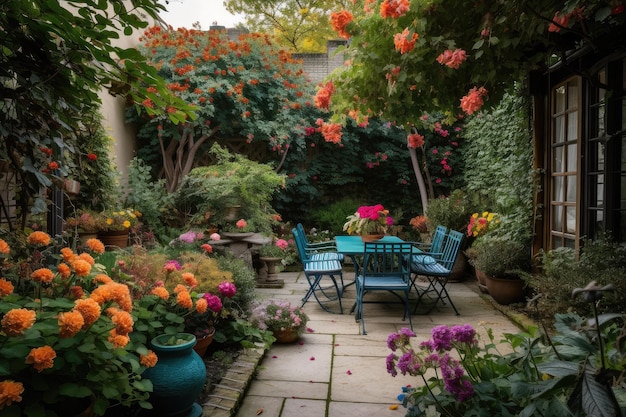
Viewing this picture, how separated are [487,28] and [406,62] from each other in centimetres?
63

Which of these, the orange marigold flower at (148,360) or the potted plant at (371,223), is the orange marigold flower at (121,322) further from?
the potted plant at (371,223)

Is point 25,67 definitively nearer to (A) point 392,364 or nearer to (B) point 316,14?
(A) point 392,364

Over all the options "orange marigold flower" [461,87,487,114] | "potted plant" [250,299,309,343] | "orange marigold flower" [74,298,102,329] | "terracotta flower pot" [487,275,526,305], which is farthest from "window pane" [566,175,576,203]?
"orange marigold flower" [74,298,102,329]

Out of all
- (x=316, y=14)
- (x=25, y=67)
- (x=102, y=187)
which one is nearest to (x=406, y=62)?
(x=25, y=67)

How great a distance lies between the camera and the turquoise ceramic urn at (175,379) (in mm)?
2016

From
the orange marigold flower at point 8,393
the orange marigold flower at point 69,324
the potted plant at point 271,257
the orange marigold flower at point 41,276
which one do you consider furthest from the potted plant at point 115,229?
the orange marigold flower at point 8,393

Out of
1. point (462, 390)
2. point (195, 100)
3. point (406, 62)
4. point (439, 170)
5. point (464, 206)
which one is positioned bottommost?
point (462, 390)

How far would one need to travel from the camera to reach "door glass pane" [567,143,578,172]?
12.8 feet

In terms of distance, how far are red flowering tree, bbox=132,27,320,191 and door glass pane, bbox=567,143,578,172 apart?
4.21 meters

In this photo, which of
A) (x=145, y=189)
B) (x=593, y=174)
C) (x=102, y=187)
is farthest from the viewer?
(x=145, y=189)

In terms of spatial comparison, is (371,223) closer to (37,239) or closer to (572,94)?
(572,94)

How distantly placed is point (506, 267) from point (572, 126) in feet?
4.84

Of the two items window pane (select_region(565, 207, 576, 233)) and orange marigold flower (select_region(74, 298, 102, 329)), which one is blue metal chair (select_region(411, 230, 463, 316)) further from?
orange marigold flower (select_region(74, 298, 102, 329))

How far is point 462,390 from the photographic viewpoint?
1.61 metres
